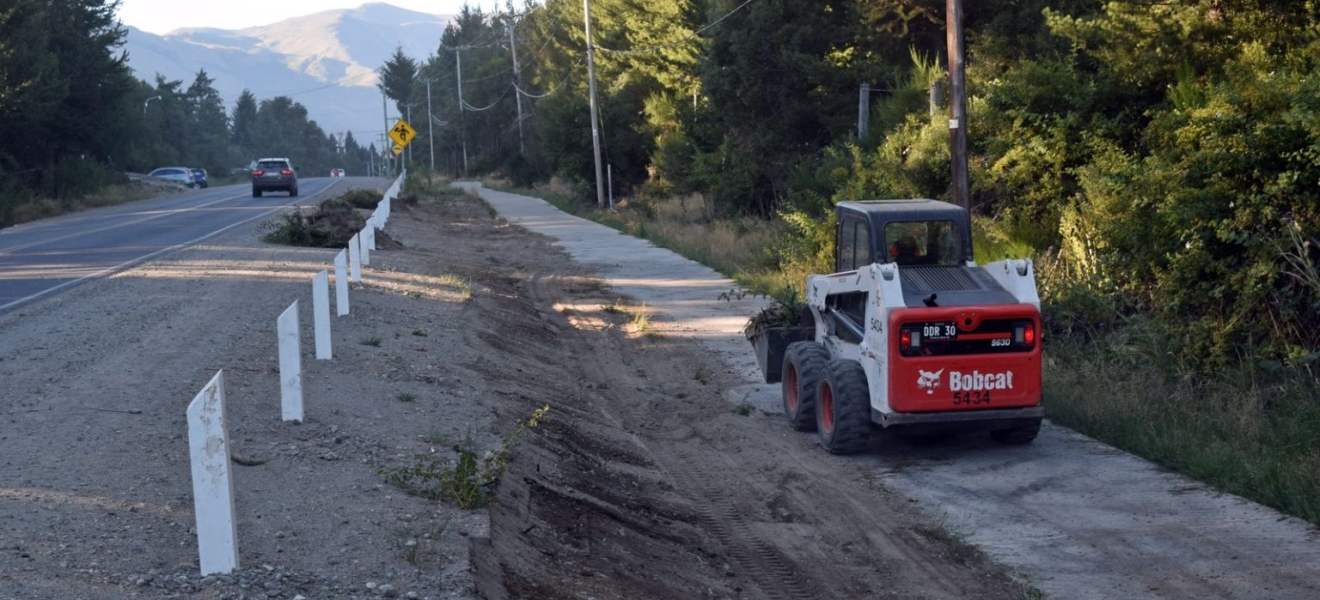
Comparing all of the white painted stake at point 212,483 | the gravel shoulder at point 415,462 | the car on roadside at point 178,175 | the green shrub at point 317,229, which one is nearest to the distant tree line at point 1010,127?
the gravel shoulder at point 415,462

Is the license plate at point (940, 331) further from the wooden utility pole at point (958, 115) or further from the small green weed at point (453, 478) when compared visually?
the wooden utility pole at point (958, 115)

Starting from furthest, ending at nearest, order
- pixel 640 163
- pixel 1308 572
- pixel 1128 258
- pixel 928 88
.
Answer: pixel 640 163 → pixel 928 88 → pixel 1128 258 → pixel 1308 572

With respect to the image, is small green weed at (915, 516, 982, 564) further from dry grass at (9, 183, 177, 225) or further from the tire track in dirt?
dry grass at (9, 183, 177, 225)

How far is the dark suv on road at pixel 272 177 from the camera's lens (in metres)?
51.9

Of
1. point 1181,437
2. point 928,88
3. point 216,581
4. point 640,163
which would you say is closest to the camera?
point 216,581

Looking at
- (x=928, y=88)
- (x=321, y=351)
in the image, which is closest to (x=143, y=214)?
(x=928, y=88)

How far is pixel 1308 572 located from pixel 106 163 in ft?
227

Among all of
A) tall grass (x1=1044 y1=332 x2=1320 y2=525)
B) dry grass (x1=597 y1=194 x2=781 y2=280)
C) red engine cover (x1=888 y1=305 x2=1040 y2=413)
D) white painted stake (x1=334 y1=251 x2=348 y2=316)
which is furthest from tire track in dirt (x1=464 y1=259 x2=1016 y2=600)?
dry grass (x1=597 y1=194 x2=781 y2=280)

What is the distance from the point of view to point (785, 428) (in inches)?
460

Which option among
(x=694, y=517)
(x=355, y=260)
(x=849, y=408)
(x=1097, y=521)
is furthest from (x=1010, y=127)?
(x=694, y=517)

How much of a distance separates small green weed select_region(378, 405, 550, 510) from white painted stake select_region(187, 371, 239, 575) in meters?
1.75

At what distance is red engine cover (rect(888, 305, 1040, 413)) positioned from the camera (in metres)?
9.58

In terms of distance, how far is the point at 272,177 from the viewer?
52.2 meters

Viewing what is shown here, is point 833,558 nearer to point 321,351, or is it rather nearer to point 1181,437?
point 1181,437
